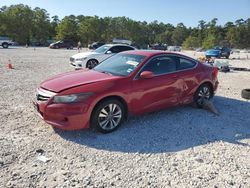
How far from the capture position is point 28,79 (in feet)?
38.1

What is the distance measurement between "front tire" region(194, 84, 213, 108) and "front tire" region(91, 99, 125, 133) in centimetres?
250

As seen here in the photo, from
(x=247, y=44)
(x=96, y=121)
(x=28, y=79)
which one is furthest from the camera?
(x=247, y=44)

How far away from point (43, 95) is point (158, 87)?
240 centimetres

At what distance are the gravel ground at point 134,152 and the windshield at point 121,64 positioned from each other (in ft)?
3.62

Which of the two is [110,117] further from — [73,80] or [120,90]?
[73,80]

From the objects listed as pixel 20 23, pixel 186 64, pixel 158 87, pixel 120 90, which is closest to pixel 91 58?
pixel 186 64

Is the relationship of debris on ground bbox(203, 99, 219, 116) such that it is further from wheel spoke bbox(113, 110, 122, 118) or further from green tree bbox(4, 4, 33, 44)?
green tree bbox(4, 4, 33, 44)

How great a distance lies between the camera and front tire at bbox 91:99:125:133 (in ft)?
17.8

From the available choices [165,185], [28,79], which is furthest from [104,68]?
[28,79]

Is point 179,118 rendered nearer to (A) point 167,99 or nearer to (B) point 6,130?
(A) point 167,99

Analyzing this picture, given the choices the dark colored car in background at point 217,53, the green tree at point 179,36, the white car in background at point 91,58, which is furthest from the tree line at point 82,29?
the white car in background at point 91,58

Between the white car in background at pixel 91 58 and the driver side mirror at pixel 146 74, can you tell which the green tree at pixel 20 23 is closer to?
the white car in background at pixel 91 58

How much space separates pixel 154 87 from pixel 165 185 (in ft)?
8.70

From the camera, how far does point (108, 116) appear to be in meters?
5.57
